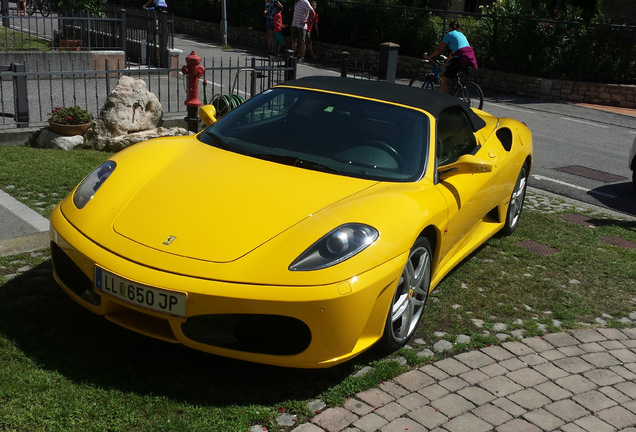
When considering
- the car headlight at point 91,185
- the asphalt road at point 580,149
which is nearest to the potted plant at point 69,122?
the car headlight at point 91,185

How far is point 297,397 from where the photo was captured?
3635 millimetres

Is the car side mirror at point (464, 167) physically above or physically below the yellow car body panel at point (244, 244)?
above

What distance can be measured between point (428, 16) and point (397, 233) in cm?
1970

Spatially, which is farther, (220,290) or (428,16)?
(428,16)

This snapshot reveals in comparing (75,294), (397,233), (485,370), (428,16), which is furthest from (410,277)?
(428,16)

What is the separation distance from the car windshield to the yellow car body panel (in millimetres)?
95

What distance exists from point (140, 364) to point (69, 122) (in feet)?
19.9

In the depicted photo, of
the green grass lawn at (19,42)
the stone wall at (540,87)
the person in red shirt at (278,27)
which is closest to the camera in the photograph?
the green grass lawn at (19,42)

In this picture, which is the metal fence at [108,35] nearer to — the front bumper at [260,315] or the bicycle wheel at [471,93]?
the bicycle wheel at [471,93]

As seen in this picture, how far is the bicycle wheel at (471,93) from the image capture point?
14305mm

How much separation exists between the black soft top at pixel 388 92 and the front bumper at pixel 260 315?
1.75 m

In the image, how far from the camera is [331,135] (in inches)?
188

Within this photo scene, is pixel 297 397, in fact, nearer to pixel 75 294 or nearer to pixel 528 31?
pixel 75 294

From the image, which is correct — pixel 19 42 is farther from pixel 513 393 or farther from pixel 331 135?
pixel 513 393
